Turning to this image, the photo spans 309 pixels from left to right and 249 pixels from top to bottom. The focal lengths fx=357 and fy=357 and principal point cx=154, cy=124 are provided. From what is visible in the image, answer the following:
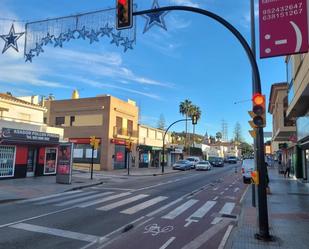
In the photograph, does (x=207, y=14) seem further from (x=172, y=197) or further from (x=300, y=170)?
(x=300, y=170)

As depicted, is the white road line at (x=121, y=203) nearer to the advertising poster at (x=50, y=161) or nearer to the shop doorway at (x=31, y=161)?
the shop doorway at (x=31, y=161)

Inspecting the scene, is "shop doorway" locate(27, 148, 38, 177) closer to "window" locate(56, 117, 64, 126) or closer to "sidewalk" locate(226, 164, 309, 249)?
"sidewalk" locate(226, 164, 309, 249)

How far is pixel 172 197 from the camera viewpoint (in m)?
17.8

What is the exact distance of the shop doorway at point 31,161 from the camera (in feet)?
91.1

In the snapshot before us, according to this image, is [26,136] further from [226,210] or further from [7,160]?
[226,210]

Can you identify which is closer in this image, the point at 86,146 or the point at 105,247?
the point at 105,247

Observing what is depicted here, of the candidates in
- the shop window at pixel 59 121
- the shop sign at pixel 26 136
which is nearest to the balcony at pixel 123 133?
the shop window at pixel 59 121

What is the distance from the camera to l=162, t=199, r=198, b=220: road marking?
12433 mm

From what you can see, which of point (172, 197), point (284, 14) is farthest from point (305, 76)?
point (172, 197)

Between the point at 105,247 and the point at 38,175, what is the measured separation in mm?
22146

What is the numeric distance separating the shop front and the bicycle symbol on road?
54.6ft

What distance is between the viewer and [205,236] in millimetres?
9617

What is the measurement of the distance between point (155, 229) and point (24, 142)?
→ 18479mm

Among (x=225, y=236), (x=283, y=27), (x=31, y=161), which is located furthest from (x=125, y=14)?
(x=31, y=161)
